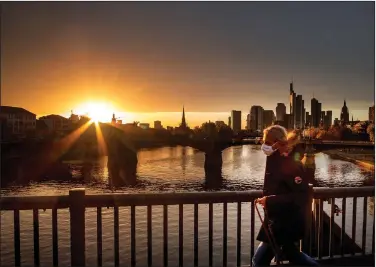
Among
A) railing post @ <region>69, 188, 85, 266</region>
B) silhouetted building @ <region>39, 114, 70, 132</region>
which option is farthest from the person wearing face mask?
silhouetted building @ <region>39, 114, 70, 132</region>

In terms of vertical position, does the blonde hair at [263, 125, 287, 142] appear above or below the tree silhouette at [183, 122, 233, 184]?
above

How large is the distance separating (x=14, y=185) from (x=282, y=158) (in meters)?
37.9

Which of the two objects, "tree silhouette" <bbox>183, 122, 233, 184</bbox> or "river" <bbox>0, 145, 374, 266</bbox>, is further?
"tree silhouette" <bbox>183, 122, 233, 184</bbox>

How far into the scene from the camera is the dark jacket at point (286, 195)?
335 centimetres

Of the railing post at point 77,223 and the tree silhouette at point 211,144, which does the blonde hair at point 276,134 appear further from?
the tree silhouette at point 211,144

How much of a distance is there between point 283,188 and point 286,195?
6 centimetres

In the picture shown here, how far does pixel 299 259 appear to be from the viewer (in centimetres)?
375

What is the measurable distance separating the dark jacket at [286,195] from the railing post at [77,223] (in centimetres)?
171

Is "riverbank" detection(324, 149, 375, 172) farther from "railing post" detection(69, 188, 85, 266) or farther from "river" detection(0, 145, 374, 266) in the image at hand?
"railing post" detection(69, 188, 85, 266)

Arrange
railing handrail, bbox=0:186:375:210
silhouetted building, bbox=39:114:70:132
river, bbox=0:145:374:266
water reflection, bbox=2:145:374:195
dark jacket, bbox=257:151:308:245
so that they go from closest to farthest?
dark jacket, bbox=257:151:308:245 < railing handrail, bbox=0:186:375:210 < river, bbox=0:145:374:266 < water reflection, bbox=2:145:374:195 < silhouetted building, bbox=39:114:70:132

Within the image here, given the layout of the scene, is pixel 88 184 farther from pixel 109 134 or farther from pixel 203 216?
pixel 203 216

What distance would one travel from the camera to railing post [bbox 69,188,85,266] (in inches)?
153

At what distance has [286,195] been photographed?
3.38 metres

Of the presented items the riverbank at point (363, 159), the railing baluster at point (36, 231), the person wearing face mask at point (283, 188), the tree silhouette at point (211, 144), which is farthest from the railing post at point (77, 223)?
the riverbank at point (363, 159)
